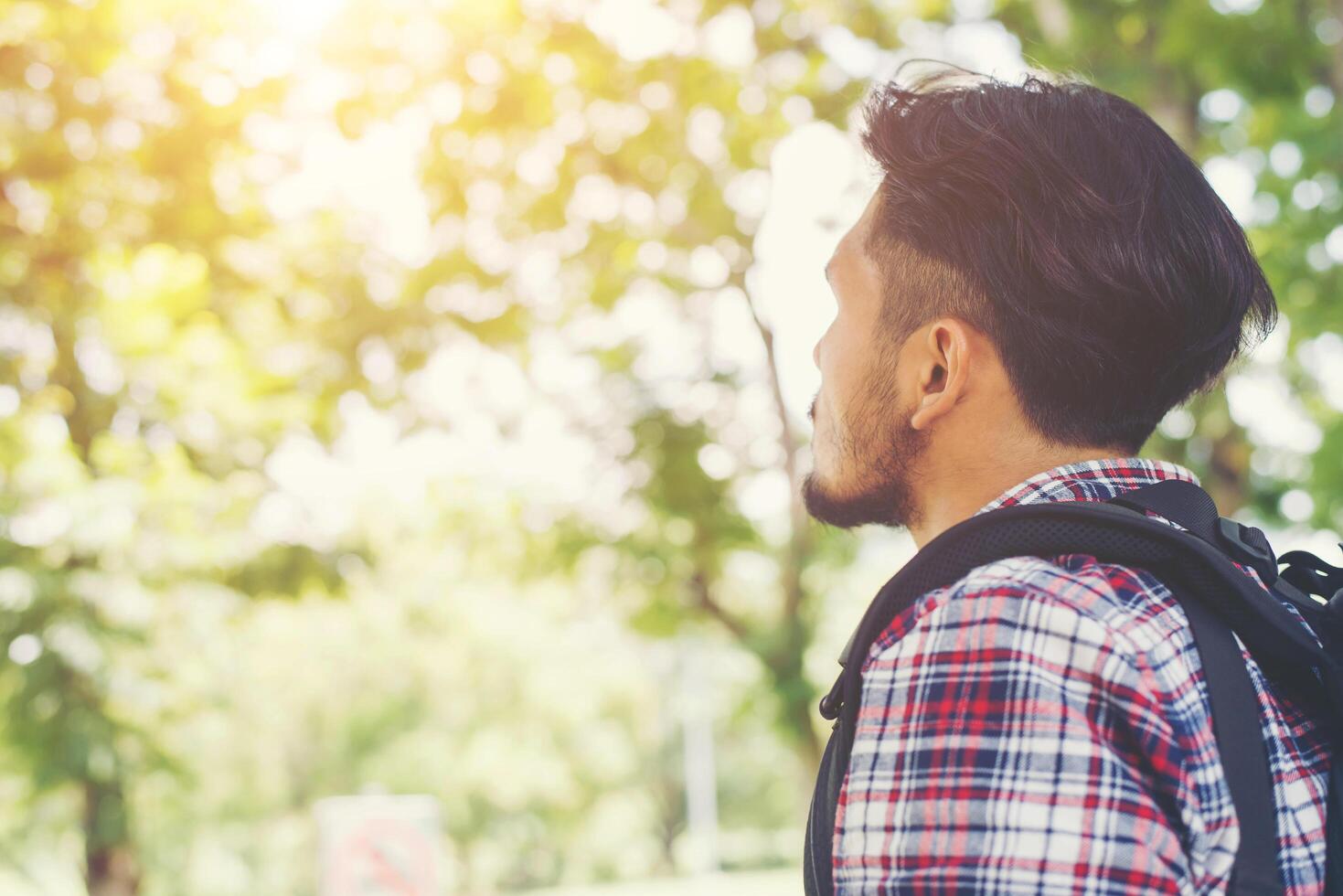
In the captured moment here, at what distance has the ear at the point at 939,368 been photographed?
1145 millimetres

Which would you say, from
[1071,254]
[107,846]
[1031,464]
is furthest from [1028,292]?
[107,846]

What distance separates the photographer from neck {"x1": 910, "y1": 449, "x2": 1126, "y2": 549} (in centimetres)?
115

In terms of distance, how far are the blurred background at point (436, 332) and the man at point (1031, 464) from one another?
14.8 ft

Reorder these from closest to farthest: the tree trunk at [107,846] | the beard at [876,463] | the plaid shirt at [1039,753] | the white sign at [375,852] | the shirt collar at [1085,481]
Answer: the plaid shirt at [1039,753] < the shirt collar at [1085,481] < the beard at [876,463] < the white sign at [375,852] < the tree trunk at [107,846]

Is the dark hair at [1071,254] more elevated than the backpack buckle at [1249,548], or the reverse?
the dark hair at [1071,254]

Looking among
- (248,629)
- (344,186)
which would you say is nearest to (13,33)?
(344,186)

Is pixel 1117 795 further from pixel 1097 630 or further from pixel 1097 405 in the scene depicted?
pixel 1097 405

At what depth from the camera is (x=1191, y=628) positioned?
92 centimetres

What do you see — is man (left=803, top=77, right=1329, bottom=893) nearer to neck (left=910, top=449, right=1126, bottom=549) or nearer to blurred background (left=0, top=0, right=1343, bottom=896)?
neck (left=910, top=449, right=1126, bottom=549)

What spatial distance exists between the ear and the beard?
0.02 meters

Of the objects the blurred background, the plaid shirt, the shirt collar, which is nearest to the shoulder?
the plaid shirt

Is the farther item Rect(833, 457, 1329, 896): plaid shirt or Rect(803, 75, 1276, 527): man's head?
Rect(803, 75, 1276, 527): man's head

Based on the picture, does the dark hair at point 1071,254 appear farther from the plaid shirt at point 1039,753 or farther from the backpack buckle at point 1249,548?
the plaid shirt at point 1039,753

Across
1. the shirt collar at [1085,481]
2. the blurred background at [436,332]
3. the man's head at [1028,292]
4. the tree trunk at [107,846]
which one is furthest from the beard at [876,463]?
the tree trunk at [107,846]
